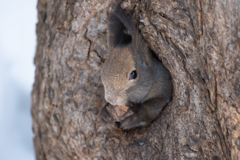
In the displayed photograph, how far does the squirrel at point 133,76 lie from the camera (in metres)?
1.18

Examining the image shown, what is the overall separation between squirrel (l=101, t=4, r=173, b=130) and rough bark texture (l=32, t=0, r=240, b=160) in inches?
2.1

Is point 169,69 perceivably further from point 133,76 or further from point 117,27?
point 117,27

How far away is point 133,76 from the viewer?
4.01 feet

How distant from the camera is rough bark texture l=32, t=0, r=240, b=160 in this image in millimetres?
898

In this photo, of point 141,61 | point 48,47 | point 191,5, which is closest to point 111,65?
point 141,61

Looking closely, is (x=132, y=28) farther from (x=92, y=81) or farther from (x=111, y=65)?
(x=92, y=81)

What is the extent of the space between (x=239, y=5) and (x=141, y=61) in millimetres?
538

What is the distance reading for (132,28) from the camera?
120 centimetres

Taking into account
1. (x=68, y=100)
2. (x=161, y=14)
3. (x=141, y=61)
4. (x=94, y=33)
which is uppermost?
(x=161, y=14)

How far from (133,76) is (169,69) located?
17 centimetres

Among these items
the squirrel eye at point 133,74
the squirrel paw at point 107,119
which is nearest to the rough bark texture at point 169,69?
the squirrel paw at point 107,119

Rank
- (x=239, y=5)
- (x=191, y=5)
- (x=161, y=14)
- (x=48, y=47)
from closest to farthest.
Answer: (x=239, y=5)
(x=191, y=5)
(x=161, y=14)
(x=48, y=47)

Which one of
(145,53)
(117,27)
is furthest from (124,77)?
(117,27)

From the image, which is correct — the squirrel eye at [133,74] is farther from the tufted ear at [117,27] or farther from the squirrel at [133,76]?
the tufted ear at [117,27]
